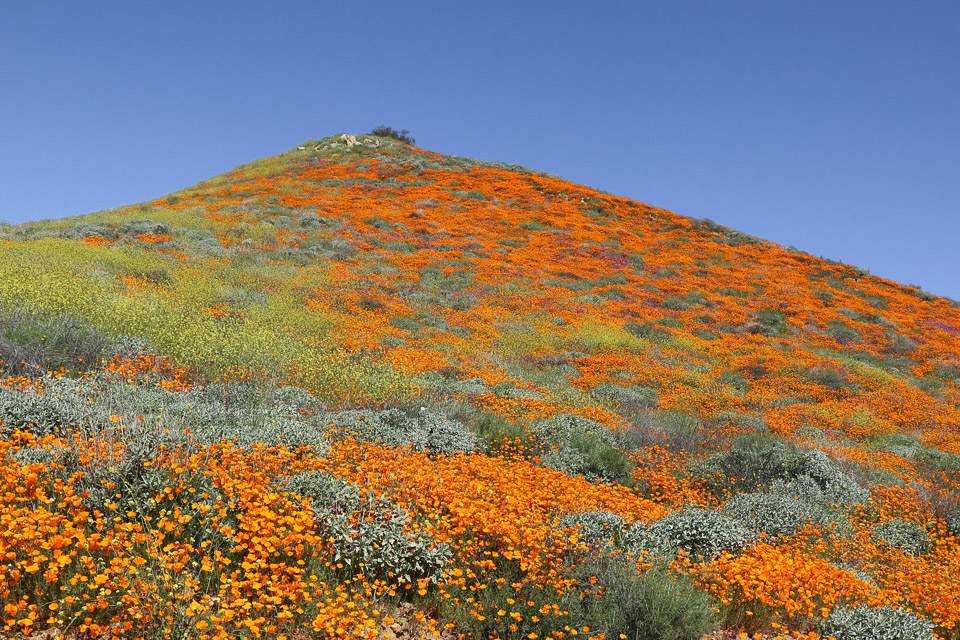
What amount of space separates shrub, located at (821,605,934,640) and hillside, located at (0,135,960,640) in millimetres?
33

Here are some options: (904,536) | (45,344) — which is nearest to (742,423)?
(904,536)

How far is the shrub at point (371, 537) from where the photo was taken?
4645mm

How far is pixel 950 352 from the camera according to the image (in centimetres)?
2234

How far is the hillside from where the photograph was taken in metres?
4.28

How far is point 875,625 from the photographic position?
15.8 feet

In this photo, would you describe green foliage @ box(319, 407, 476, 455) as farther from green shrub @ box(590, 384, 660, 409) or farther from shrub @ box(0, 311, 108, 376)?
green shrub @ box(590, 384, 660, 409)

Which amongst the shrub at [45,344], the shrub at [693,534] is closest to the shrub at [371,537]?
the shrub at [693,534]

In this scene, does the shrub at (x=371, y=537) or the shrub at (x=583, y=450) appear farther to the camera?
the shrub at (x=583, y=450)

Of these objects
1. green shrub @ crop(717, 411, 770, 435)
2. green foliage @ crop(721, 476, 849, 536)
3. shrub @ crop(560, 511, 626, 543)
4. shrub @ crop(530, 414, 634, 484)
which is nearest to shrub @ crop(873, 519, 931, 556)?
green foliage @ crop(721, 476, 849, 536)

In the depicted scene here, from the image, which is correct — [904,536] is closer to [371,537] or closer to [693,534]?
[693,534]

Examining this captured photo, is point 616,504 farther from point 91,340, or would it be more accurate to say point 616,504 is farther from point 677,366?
point 677,366

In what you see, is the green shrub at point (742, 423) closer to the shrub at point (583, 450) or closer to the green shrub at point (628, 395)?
the green shrub at point (628, 395)

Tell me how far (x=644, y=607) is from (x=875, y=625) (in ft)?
7.38

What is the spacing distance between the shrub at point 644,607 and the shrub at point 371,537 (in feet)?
4.51
